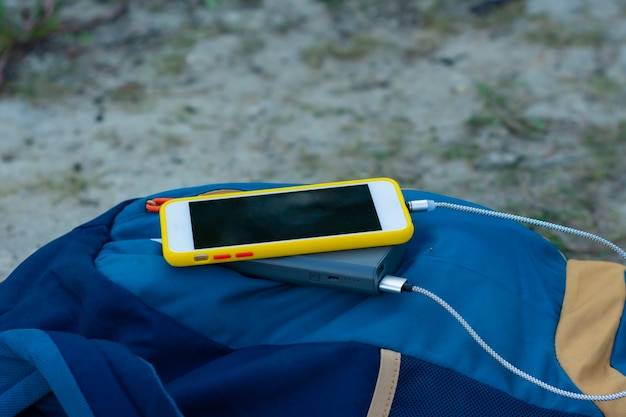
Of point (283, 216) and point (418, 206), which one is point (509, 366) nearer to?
Answer: point (418, 206)

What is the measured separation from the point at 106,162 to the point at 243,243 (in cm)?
136

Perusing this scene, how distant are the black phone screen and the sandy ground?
0.99 m

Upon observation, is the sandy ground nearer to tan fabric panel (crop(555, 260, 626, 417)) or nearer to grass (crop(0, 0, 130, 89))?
grass (crop(0, 0, 130, 89))

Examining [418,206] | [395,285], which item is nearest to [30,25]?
[418,206]

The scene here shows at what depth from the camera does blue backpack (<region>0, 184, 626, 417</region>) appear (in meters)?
1.13

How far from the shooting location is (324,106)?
8.57ft

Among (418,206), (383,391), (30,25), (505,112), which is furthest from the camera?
(30,25)

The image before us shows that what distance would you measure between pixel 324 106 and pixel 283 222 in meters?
1.44

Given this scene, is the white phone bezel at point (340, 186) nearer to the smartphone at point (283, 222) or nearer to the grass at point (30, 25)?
the smartphone at point (283, 222)

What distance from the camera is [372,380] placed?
1.15 meters

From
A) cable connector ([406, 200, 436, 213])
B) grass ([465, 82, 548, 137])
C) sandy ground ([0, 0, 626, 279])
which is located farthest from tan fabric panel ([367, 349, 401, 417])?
grass ([465, 82, 548, 137])

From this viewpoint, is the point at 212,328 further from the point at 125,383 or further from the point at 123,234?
the point at 123,234

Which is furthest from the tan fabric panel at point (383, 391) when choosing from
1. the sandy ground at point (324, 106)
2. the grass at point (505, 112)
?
the grass at point (505, 112)

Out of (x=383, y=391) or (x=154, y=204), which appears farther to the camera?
(x=154, y=204)
